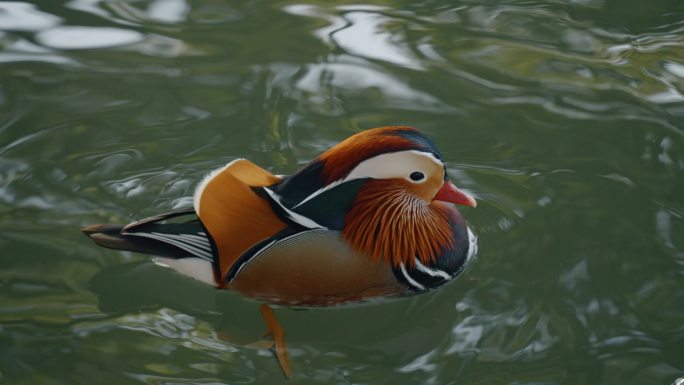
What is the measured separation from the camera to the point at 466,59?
538 centimetres

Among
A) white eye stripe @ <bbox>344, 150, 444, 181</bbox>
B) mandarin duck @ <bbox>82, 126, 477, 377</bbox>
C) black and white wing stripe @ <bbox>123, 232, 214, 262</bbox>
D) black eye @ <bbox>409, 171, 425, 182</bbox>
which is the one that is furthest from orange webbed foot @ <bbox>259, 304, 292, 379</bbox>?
black eye @ <bbox>409, 171, 425, 182</bbox>

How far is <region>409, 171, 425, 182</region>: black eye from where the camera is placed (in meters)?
3.76

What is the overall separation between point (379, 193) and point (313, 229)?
1.08 feet

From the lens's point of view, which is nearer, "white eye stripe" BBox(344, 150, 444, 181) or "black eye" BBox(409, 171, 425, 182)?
"white eye stripe" BBox(344, 150, 444, 181)

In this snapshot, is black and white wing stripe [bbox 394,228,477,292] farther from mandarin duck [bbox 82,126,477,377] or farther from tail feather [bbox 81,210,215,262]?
tail feather [bbox 81,210,215,262]

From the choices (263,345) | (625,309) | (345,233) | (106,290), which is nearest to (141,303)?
(106,290)

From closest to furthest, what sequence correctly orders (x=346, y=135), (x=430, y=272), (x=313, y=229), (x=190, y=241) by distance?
(x=313, y=229) → (x=190, y=241) → (x=430, y=272) → (x=346, y=135)

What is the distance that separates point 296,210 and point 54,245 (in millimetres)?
1127

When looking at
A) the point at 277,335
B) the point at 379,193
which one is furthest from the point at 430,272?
the point at 277,335

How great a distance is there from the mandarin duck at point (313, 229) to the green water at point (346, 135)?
0.15 metres

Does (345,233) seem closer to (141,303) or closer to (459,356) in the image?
(459,356)

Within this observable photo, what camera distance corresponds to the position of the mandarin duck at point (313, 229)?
362cm

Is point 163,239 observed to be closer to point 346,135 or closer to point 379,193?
point 379,193

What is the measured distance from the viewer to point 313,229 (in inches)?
143
